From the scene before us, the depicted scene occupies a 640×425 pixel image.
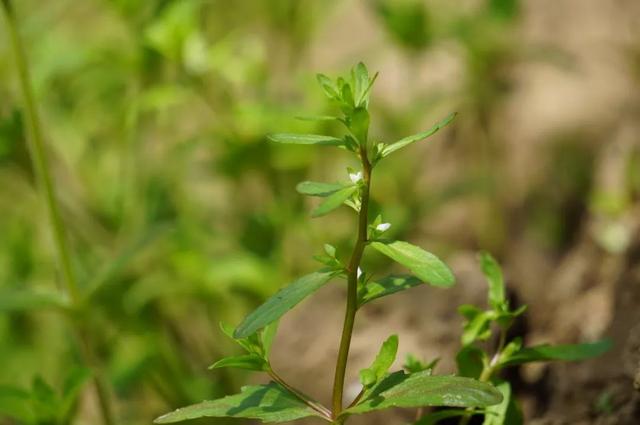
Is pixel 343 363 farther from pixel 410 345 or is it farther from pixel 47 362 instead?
pixel 47 362

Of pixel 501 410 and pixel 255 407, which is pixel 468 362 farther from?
A: pixel 255 407

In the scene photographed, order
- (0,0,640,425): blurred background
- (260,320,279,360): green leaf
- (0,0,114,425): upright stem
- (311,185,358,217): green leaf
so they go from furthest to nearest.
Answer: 1. (0,0,640,425): blurred background
2. (0,0,114,425): upright stem
3. (260,320,279,360): green leaf
4. (311,185,358,217): green leaf

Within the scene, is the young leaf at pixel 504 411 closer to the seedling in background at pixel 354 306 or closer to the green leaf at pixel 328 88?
the seedling in background at pixel 354 306

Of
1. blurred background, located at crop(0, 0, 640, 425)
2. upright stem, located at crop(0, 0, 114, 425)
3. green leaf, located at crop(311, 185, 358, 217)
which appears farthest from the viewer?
blurred background, located at crop(0, 0, 640, 425)

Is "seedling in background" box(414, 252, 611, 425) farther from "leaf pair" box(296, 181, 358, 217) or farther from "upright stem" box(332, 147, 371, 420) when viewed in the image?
"leaf pair" box(296, 181, 358, 217)

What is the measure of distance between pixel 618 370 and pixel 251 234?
94 cm

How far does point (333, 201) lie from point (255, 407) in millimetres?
225

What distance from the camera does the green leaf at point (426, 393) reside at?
0.84 m

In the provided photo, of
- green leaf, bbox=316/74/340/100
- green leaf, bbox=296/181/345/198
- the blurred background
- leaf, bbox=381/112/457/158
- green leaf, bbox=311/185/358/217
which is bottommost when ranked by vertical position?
the blurred background

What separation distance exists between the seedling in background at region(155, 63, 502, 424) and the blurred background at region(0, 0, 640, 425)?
45cm

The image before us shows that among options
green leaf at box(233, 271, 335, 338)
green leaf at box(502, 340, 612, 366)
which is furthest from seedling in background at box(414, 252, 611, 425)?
green leaf at box(233, 271, 335, 338)

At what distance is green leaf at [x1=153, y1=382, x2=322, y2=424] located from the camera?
90 centimetres

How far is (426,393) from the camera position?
86cm

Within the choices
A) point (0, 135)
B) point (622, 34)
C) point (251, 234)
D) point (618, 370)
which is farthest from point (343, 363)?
point (622, 34)
